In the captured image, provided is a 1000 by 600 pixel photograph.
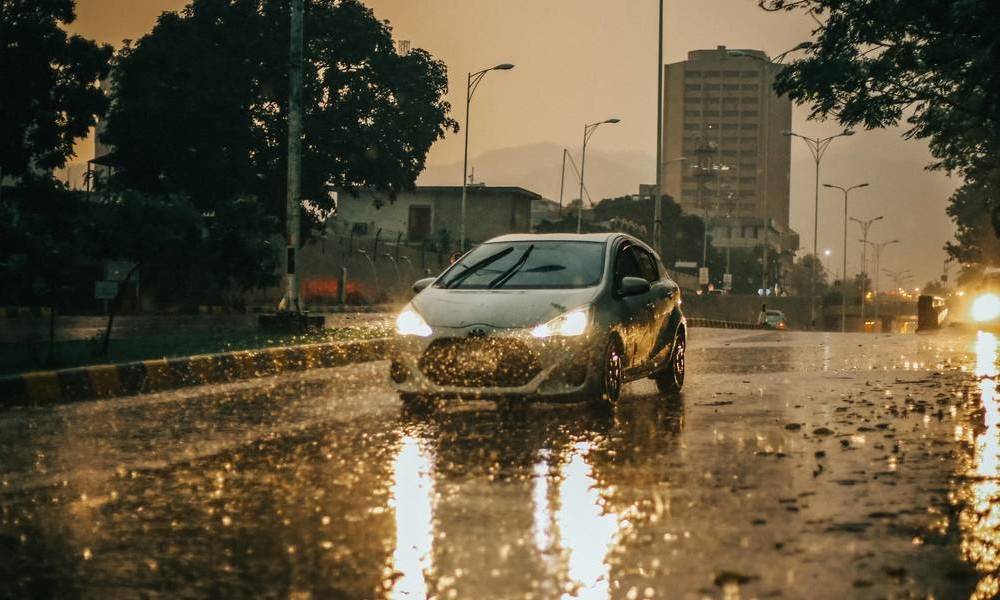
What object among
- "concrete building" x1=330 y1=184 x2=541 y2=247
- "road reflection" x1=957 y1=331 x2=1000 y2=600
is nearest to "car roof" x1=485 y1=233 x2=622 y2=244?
"road reflection" x1=957 y1=331 x2=1000 y2=600

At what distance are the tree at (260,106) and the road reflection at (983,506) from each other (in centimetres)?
3112

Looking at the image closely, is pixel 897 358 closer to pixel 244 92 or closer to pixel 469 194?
pixel 244 92

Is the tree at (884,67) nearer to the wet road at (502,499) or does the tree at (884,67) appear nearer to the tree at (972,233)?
the wet road at (502,499)

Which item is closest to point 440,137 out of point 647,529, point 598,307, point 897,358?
point 897,358

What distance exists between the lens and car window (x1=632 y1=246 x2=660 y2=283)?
1251cm

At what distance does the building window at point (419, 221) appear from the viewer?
272 feet

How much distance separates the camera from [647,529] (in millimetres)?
5520

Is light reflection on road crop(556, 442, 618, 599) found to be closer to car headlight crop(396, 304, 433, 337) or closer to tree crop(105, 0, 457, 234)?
car headlight crop(396, 304, 433, 337)

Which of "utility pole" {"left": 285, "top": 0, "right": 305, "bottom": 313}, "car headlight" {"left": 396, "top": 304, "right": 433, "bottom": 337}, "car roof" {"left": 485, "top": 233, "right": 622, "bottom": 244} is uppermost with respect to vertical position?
"utility pole" {"left": 285, "top": 0, "right": 305, "bottom": 313}

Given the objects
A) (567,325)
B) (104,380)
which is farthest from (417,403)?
(104,380)

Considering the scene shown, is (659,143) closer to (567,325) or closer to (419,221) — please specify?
(567,325)

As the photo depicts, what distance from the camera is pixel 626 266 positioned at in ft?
39.3

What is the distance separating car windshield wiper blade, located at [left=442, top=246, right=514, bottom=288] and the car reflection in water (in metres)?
1.46

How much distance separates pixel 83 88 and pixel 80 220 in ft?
63.8
